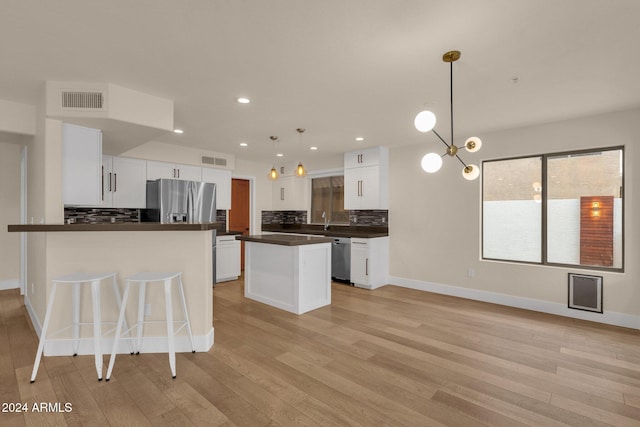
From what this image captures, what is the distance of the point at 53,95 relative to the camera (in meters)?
2.86

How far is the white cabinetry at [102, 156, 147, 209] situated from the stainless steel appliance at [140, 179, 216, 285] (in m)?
0.14

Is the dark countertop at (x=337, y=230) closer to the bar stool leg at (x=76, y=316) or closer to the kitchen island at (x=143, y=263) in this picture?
the kitchen island at (x=143, y=263)

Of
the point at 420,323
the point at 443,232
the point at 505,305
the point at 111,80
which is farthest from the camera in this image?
the point at 443,232

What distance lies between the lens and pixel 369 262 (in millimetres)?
5312

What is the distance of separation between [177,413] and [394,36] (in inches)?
110

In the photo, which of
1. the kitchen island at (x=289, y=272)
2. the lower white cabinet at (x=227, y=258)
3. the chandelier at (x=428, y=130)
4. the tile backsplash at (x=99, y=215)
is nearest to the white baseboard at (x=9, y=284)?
the tile backsplash at (x=99, y=215)

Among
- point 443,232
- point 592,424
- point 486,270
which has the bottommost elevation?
point 592,424

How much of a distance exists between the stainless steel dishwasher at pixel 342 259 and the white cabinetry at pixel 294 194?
65.6 inches

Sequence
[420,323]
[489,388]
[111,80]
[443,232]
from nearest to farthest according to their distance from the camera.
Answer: [489,388] → [111,80] → [420,323] → [443,232]

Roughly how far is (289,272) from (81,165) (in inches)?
99.2

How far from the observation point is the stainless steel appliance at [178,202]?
4.93m

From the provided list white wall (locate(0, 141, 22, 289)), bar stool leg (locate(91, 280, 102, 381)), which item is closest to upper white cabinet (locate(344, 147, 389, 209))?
bar stool leg (locate(91, 280, 102, 381))

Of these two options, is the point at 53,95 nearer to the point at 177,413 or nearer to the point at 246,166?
the point at 177,413

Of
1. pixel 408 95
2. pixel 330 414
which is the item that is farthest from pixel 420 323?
pixel 408 95
